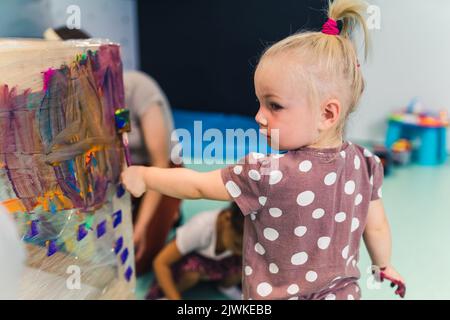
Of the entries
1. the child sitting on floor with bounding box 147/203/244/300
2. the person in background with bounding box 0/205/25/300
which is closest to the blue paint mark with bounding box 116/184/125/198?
the person in background with bounding box 0/205/25/300

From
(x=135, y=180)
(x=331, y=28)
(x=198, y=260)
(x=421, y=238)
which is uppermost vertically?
(x=331, y=28)

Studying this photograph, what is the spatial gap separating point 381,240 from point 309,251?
0.15m

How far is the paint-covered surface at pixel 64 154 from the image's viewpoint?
58 centimetres

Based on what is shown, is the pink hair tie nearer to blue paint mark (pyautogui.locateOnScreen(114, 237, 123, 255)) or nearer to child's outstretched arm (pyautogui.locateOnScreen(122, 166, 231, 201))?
child's outstretched arm (pyautogui.locateOnScreen(122, 166, 231, 201))

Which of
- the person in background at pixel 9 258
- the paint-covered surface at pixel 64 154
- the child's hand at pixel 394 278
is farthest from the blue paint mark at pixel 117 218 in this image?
the child's hand at pixel 394 278

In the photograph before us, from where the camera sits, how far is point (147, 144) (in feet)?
4.09

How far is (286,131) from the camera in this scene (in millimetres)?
598

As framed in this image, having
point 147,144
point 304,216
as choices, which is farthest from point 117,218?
point 147,144

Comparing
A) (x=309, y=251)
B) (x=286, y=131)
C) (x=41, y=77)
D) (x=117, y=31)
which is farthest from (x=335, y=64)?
(x=117, y=31)

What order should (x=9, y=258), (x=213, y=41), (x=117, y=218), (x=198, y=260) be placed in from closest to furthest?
(x=9, y=258)
(x=117, y=218)
(x=213, y=41)
(x=198, y=260)

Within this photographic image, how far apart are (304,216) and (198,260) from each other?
1.94 ft

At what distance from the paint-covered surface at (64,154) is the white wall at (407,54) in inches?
14.9

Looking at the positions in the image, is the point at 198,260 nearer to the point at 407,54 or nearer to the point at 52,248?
the point at 52,248
